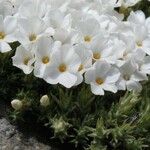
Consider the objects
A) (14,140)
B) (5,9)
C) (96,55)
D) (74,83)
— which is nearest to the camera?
(74,83)

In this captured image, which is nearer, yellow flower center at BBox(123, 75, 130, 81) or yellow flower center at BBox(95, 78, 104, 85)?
yellow flower center at BBox(95, 78, 104, 85)

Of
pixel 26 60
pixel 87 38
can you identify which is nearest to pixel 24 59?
pixel 26 60

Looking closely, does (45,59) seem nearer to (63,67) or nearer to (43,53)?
(43,53)

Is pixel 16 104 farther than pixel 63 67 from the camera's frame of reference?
No

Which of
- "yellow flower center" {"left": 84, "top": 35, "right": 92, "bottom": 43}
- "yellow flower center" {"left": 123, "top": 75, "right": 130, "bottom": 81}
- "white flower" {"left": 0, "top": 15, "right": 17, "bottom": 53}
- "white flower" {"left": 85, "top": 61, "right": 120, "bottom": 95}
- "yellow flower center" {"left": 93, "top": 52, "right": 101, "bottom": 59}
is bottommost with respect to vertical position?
"yellow flower center" {"left": 123, "top": 75, "right": 130, "bottom": 81}

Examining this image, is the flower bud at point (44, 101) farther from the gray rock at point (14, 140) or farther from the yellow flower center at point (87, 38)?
the yellow flower center at point (87, 38)

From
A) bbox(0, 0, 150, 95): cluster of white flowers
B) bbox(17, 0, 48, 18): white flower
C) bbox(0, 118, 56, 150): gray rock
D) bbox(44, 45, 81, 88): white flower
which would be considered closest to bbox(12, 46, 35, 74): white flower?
bbox(0, 0, 150, 95): cluster of white flowers

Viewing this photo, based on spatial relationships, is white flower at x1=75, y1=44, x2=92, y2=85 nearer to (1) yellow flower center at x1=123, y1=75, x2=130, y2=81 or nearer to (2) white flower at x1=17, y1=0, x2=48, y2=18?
(1) yellow flower center at x1=123, y1=75, x2=130, y2=81

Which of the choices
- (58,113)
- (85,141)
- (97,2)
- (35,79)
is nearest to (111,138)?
(85,141)
